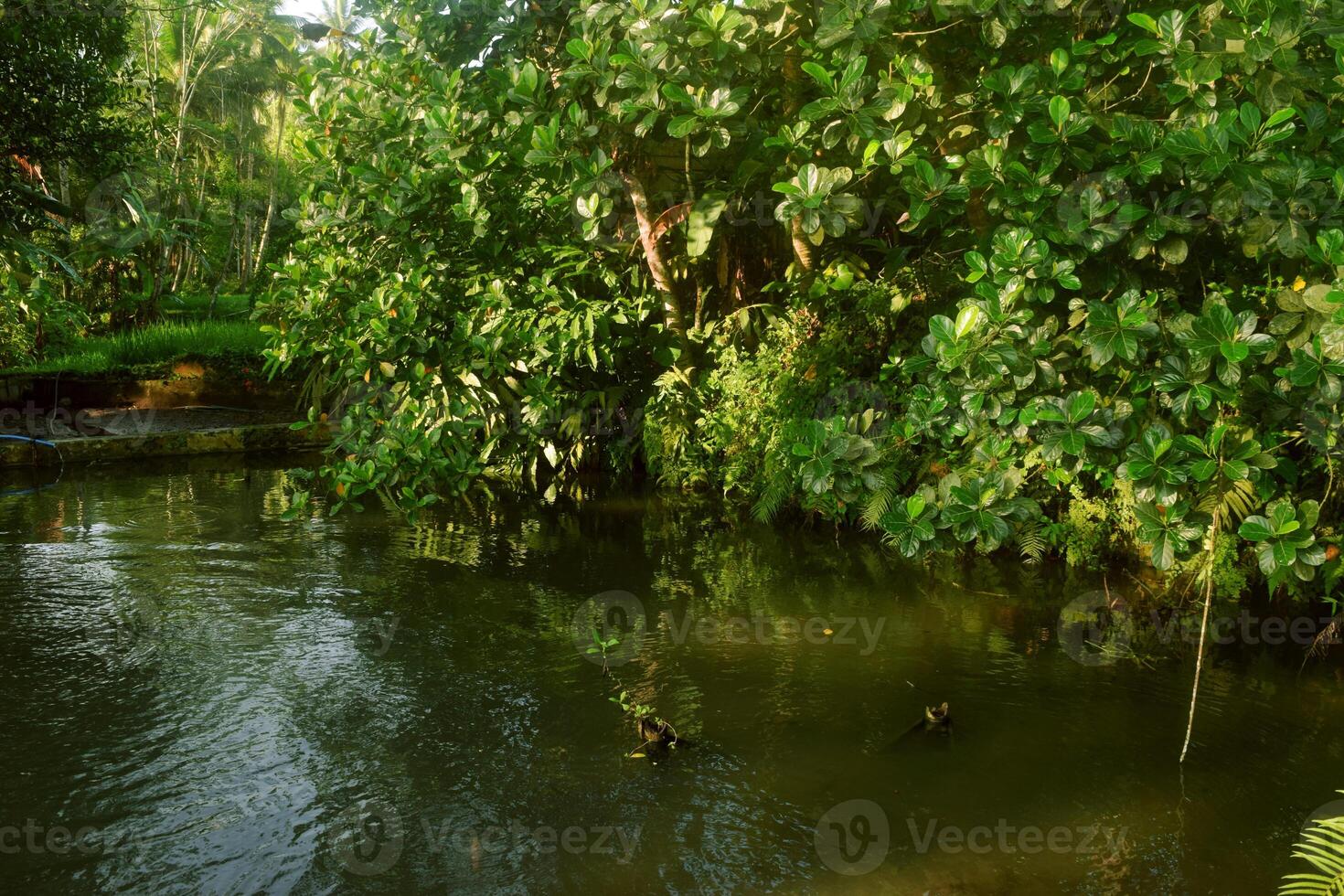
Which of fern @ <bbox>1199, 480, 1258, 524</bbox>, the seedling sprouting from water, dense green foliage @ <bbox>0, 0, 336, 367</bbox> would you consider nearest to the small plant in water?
the seedling sprouting from water

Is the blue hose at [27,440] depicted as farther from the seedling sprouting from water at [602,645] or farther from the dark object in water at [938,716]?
the dark object in water at [938,716]

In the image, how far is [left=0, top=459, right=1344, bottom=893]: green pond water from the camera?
3160 mm

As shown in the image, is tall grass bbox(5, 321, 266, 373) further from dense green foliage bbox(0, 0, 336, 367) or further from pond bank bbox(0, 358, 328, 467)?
dense green foliage bbox(0, 0, 336, 367)

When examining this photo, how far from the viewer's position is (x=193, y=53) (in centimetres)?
2409

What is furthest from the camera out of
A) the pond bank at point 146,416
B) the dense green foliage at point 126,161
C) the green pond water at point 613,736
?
the pond bank at point 146,416

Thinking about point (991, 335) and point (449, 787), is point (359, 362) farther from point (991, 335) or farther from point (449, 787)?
point (991, 335)

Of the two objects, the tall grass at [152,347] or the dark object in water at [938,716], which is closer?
the dark object in water at [938,716]

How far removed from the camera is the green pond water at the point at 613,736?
316 centimetres

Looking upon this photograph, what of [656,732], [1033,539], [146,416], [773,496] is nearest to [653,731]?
[656,732]

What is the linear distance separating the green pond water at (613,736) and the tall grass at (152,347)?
7.45 m

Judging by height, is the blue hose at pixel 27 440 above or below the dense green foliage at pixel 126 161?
below

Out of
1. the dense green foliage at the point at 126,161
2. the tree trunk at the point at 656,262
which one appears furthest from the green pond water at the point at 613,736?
the dense green foliage at the point at 126,161

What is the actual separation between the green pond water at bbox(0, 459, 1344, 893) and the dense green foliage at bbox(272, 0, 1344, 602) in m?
0.74

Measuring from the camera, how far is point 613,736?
159 inches
